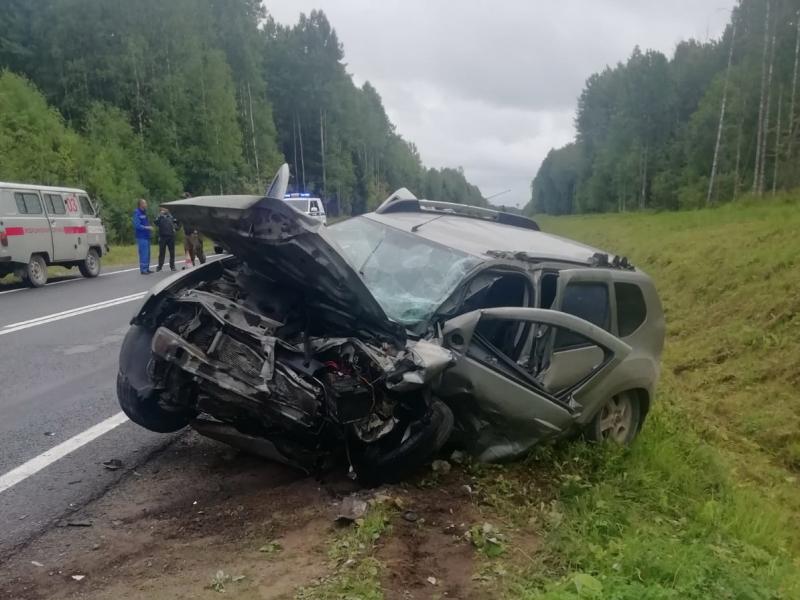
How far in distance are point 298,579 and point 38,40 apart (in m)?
40.6

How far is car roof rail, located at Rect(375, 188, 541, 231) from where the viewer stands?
21.1 feet

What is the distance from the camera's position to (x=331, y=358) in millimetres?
4109

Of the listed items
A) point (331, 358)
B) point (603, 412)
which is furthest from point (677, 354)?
point (331, 358)

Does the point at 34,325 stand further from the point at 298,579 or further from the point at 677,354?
the point at 677,354

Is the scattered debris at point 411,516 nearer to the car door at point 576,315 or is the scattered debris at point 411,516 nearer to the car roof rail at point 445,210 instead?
the car door at point 576,315

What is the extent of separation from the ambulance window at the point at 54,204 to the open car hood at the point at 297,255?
39.5ft

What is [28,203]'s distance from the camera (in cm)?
1431

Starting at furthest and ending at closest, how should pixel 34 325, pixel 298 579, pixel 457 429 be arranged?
pixel 34 325, pixel 457 429, pixel 298 579

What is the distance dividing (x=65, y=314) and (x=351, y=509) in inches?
323

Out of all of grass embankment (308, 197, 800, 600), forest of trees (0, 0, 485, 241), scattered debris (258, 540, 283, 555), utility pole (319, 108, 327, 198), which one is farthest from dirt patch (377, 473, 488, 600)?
utility pole (319, 108, 327, 198)

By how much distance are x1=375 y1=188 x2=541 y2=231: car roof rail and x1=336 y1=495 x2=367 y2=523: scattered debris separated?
2.96 metres

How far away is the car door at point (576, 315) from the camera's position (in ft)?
15.5

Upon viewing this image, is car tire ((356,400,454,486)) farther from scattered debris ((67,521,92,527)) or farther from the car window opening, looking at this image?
scattered debris ((67,521,92,527))

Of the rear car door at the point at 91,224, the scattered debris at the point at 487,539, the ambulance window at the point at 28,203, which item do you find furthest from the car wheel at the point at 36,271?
the scattered debris at the point at 487,539
